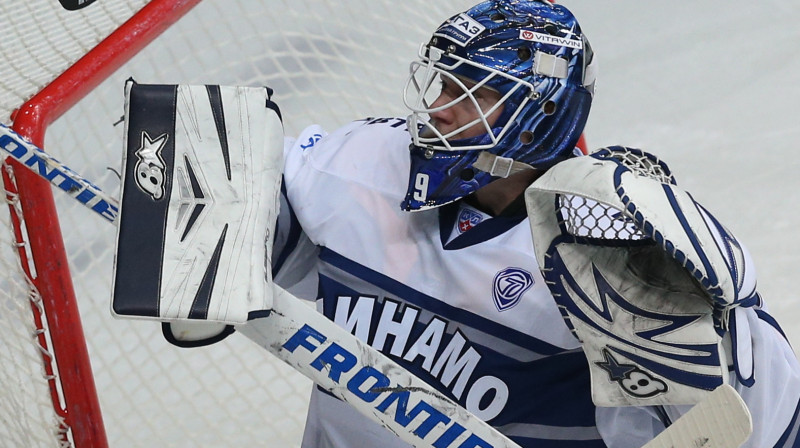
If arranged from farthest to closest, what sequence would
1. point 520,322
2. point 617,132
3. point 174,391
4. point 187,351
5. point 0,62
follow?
point 617,132 < point 187,351 < point 174,391 < point 0,62 < point 520,322

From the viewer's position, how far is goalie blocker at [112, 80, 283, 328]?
114 centimetres

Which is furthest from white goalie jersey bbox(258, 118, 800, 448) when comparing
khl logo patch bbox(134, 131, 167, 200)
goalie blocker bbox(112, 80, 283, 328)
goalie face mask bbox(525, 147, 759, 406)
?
khl logo patch bbox(134, 131, 167, 200)

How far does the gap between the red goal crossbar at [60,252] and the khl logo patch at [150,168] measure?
0.80 feet

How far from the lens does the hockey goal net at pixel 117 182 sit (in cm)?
145

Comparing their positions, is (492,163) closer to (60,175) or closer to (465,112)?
(465,112)

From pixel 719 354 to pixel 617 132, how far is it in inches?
76.1

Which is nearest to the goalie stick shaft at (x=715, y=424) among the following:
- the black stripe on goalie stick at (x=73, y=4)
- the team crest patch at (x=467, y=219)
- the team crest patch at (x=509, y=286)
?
the team crest patch at (x=509, y=286)

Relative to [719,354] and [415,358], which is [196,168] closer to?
[415,358]

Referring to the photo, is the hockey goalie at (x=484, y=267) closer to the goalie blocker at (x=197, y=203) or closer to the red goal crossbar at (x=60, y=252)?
the goalie blocker at (x=197, y=203)

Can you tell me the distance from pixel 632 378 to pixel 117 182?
1.32m

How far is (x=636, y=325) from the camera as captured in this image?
3.87ft

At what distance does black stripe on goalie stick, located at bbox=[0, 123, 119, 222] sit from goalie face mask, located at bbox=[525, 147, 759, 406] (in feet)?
1.62

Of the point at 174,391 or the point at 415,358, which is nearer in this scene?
the point at 415,358

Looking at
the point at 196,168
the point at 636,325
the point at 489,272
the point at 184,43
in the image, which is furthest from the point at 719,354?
the point at 184,43
